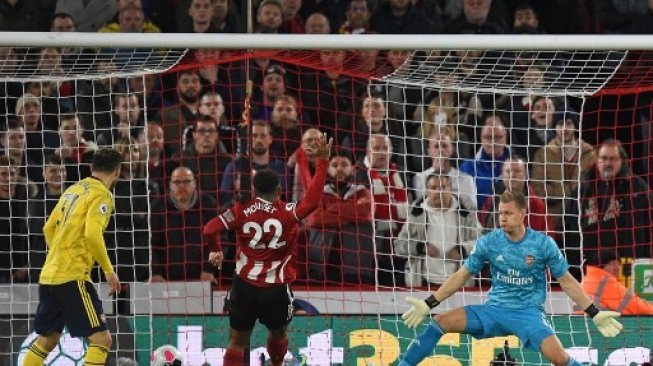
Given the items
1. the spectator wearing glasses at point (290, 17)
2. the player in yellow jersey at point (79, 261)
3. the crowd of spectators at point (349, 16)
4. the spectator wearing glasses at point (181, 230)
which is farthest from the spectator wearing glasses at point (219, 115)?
the player in yellow jersey at point (79, 261)

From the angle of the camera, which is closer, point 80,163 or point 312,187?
point 312,187

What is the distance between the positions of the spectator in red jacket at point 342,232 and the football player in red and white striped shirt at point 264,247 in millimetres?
1981

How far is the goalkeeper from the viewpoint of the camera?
1072cm

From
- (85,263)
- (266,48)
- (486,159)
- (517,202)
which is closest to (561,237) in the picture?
(486,159)

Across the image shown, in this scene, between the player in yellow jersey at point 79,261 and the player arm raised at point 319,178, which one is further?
the player arm raised at point 319,178

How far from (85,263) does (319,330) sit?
242cm

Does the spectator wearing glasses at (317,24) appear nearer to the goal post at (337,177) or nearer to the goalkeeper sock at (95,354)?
the goal post at (337,177)

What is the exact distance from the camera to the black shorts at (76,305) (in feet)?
34.2

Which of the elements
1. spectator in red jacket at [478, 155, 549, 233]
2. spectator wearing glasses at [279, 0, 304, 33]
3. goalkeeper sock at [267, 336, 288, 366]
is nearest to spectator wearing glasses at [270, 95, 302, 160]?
spectator wearing glasses at [279, 0, 304, 33]

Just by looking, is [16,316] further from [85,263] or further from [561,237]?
[561,237]

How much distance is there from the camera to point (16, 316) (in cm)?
1245

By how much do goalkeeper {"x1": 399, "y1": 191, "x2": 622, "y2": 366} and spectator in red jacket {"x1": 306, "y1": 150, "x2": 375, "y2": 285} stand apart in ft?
7.48

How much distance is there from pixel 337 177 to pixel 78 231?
129 inches

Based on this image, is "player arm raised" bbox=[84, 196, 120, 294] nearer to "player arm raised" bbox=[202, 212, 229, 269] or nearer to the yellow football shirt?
the yellow football shirt
